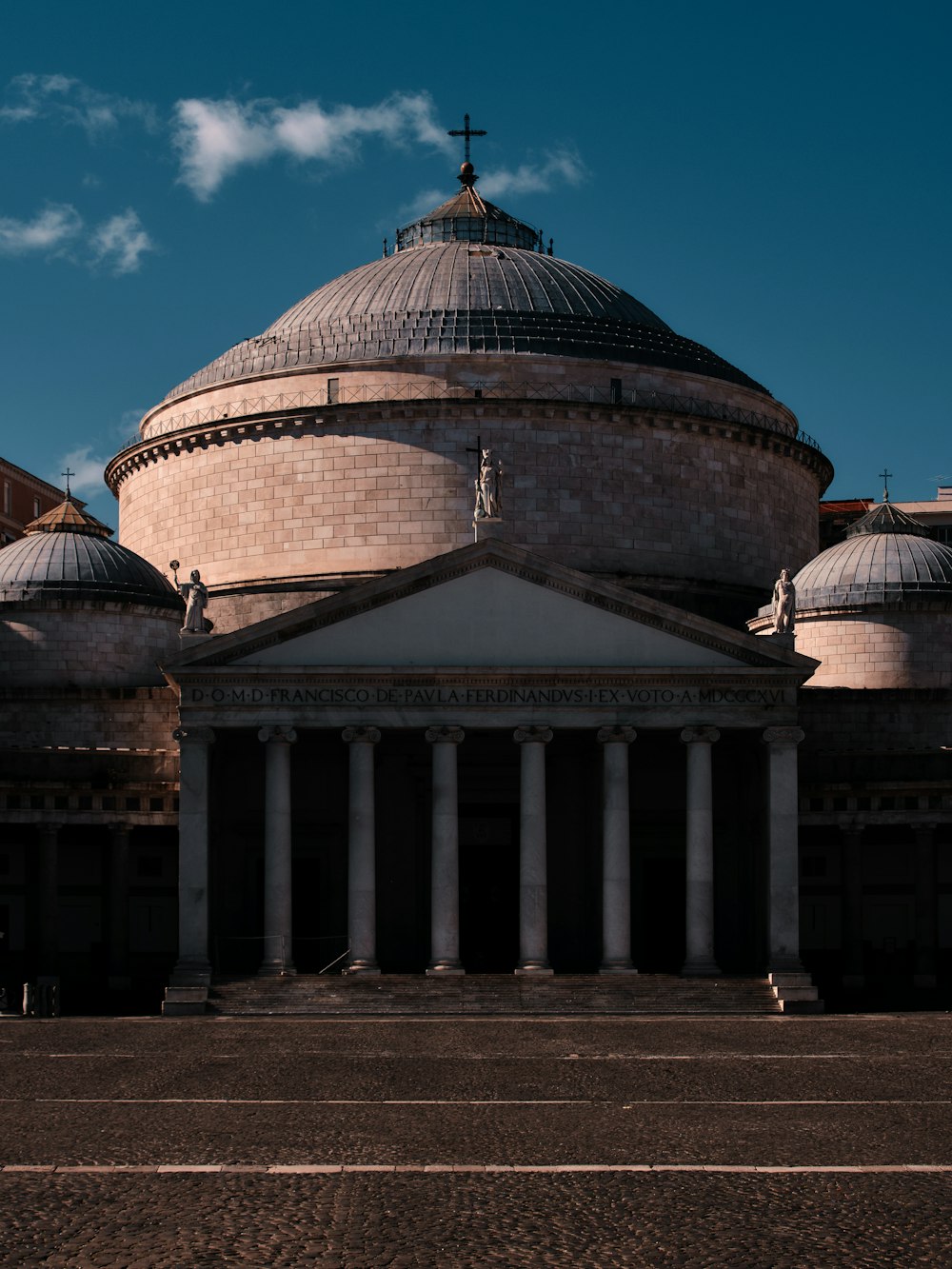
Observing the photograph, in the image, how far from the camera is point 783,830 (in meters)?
57.9

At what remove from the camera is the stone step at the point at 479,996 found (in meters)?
54.1

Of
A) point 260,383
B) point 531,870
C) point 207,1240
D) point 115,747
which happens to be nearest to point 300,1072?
point 207,1240

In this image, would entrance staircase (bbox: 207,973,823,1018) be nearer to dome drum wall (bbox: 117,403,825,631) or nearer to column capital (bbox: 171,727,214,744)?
column capital (bbox: 171,727,214,744)

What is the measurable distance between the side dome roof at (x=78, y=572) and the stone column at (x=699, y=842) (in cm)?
2173

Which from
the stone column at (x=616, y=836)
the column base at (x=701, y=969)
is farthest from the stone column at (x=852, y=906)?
the stone column at (x=616, y=836)

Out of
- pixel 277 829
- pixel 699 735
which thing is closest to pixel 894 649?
pixel 699 735

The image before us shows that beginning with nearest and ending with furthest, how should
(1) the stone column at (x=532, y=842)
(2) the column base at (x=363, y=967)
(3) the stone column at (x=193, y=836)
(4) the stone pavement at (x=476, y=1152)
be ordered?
(4) the stone pavement at (x=476, y=1152) < (2) the column base at (x=363, y=967) < (3) the stone column at (x=193, y=836) < (1) the stone column at (x=532, y=842)

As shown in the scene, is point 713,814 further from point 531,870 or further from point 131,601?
point 131,601

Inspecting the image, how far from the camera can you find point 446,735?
57562 millimetres

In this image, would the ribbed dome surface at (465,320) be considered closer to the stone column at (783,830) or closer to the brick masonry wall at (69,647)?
the brick masonry wall at (69,647)

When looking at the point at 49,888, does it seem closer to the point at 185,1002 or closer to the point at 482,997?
the point at 185,1002

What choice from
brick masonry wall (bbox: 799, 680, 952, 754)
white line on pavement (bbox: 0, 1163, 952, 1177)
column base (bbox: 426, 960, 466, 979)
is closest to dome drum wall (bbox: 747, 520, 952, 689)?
brick masonry wall (bbox: 799, 680, 952, 754)

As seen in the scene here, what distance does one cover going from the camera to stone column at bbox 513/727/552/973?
5750 centimetres

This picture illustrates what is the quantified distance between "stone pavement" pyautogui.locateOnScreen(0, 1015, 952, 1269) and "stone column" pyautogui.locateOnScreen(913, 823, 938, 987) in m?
16.8
